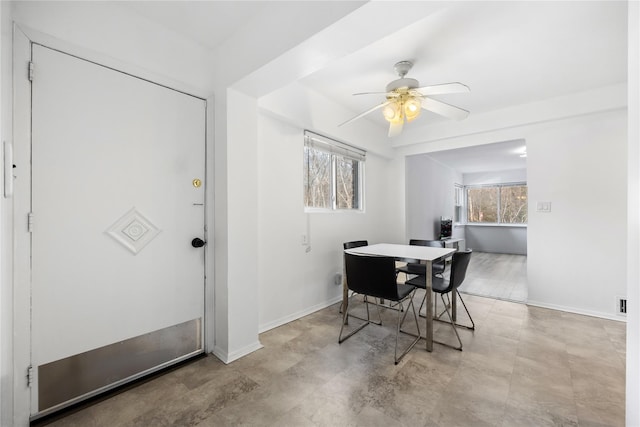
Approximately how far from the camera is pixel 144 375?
76.0 inches

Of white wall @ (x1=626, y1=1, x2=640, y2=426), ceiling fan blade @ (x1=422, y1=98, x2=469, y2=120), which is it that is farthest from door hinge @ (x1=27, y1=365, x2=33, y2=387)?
ceiling fan blade @ (x1=422, y1=98, x2=469, y2=120)

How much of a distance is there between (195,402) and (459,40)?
333 cm

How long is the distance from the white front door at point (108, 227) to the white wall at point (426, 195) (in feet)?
12.4

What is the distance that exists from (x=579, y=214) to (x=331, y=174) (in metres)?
3.12

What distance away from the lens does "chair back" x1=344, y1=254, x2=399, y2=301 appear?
2238 mm

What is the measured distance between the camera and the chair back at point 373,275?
2.24 m

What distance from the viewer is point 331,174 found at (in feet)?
12.1

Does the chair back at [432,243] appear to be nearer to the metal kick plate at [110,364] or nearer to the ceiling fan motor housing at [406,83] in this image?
the ceiling fan motor housing at [406,83]

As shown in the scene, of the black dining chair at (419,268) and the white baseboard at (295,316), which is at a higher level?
the black dining chair at (419,268)

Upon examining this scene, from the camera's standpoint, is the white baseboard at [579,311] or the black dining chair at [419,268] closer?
the white baseboard at [579,311]

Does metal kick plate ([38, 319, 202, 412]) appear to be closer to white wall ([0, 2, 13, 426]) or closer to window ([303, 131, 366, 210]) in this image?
white wall ([0, 2, 13, 426])

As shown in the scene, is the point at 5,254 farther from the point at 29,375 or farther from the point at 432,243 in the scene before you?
the point at 432,243

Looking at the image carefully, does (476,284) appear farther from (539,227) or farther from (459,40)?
(459,40)

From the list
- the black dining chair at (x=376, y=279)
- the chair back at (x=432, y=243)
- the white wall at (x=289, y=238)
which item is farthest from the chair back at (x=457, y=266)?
the white wall at (x=289, y=238)
